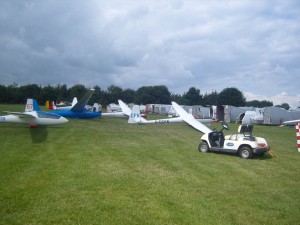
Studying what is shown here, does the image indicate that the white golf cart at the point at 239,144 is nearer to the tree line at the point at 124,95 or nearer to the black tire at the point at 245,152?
the black tire at the point at 245,152

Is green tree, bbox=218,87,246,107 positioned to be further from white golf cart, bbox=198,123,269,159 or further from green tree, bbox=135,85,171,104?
white golf cart, bbox=198,123,269,159

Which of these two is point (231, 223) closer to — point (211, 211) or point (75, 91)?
point (211, 211)

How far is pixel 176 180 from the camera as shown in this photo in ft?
25.1

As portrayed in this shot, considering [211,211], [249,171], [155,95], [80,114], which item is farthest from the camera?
[155,95]

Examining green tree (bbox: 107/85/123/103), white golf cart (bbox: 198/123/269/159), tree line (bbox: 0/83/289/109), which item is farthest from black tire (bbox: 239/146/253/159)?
green tree (bbox: 107/85/123/103)

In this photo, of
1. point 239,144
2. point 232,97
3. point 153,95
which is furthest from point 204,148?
point 153,95

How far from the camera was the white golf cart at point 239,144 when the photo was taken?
11141mm

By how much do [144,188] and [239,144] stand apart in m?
5.97

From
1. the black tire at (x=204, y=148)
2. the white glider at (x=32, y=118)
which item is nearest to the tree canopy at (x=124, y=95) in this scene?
the white glider at (x=32, y=118)

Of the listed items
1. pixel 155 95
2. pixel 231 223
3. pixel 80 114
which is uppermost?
pixel 155 95

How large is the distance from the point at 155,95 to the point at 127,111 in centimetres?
8172

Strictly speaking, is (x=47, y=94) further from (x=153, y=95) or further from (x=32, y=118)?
(x=32, y=118)

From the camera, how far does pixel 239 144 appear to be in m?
11.4

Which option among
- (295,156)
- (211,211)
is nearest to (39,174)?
(211,211)
